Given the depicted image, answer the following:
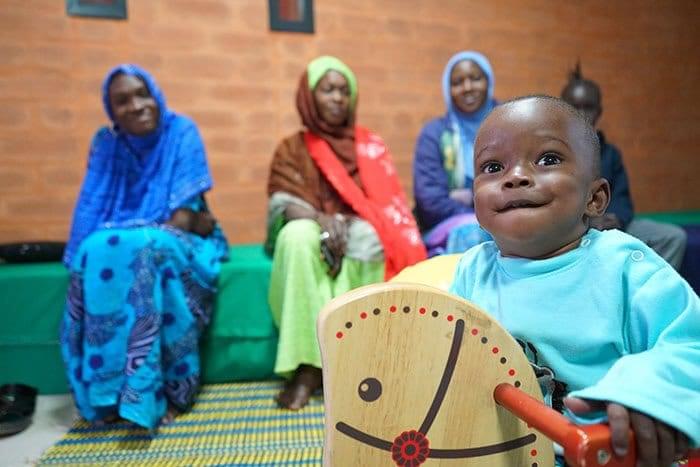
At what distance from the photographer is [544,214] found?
23.8 inches

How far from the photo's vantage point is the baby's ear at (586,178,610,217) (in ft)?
2.17

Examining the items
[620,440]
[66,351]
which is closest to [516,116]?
[620,440]

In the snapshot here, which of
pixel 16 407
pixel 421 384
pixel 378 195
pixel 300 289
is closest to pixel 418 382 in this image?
pixel 421 384

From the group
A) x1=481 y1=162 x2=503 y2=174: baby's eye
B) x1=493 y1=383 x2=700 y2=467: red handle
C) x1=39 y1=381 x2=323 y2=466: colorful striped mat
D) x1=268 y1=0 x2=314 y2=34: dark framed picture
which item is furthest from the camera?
x1=268 y1=0 x2=314 y2=34: dark framed picture

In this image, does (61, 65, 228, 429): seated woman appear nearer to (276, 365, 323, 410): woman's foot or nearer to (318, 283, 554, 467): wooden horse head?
(276, 365, 323, 410): woman's foot

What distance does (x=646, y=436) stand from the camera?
1.52 feet

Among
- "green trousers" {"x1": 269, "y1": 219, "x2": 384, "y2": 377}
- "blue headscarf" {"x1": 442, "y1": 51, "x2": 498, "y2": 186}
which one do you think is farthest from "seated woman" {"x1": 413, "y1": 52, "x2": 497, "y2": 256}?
"green trousers" {"x1": 269, "y1": 219, "x2": 384, "y2": 377}

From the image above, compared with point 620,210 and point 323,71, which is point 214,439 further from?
point 620,210

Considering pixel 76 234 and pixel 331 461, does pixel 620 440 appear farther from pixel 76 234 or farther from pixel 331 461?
pixel 76 234

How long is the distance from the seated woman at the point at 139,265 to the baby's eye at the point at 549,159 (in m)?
1.32

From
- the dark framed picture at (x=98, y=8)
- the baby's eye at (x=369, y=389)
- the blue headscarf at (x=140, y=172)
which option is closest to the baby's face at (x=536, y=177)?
the baby's eye at (x=369, y=389)

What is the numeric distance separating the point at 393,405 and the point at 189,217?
1502 mm

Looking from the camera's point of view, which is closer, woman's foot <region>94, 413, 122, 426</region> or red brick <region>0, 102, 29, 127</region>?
woman's foot <region>94, 413, 122, 426</region>

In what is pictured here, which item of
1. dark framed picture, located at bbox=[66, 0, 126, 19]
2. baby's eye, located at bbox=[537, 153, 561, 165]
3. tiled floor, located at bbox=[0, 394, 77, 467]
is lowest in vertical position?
tiled floor, located at bbox=[0, 394, 77, 467]
